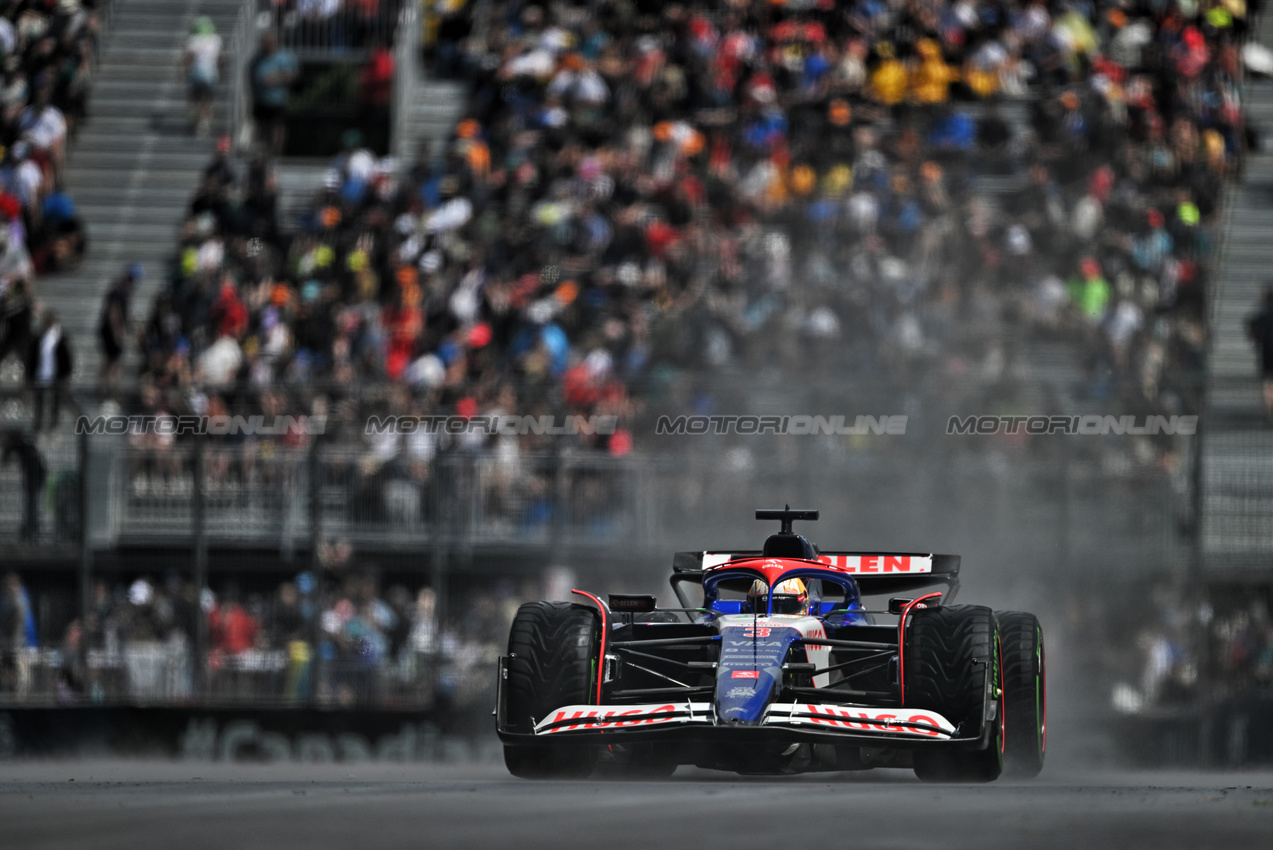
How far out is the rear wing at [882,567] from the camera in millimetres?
12336

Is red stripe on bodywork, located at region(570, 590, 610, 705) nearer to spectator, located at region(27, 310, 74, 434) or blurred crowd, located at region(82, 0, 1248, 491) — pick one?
blurred crowd, located at region(82, 0, 1248, 491)

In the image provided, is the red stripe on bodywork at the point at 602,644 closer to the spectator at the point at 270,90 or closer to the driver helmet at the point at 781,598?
the driver helmet at the point at 781,598

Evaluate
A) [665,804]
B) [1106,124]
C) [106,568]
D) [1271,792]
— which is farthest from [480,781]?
[1106,124]

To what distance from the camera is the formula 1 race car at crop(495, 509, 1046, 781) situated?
33.6ft

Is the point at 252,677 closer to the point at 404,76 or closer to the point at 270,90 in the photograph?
the point at 404,76

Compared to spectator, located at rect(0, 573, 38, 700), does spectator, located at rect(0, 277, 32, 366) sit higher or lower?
higher

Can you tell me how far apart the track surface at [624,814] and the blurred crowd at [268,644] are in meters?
3.74

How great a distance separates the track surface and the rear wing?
4.17ft

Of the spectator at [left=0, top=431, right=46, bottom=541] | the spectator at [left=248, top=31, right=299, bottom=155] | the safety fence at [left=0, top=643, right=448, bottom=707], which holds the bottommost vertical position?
the safety fence at [left=0, top=643, right=448, bottom=707]

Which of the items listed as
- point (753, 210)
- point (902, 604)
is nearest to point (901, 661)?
point (902, 604)

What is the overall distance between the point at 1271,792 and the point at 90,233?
1517 centimetres

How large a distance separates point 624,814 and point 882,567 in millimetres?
3855

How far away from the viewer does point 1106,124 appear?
68.0 ft

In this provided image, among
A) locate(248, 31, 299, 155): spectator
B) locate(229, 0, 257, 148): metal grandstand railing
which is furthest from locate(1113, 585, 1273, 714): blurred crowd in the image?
locate(229, 0, 257, 148): metal grandstand railing
